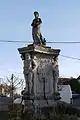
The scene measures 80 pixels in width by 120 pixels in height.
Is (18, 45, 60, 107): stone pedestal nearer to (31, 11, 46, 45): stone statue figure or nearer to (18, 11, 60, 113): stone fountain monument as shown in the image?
(18, 11, 60, 113): stone fountain monument

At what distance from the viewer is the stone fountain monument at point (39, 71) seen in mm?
21562

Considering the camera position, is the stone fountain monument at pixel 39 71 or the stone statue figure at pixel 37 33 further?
the stone statue figure at pixel 37 33

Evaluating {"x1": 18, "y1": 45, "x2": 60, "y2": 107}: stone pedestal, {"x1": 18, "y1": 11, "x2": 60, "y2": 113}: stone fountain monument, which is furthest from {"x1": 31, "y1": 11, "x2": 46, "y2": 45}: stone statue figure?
{"x1": 18, "y1": 45, "x2": 60, "y2": 107}: stone pedestal

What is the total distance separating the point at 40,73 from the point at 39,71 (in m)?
0.14

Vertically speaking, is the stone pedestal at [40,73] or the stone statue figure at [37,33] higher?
the stone statue figure at [37,33]

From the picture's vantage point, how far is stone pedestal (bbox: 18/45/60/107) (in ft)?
70.8

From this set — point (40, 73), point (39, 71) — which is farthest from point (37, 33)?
point (40, 73)

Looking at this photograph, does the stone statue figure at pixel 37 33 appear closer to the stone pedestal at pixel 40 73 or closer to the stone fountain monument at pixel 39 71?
the stone fountain monument at pixel 39 71

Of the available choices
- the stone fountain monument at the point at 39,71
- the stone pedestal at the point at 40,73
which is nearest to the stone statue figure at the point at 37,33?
the stone fountain monument at the point at 39,71

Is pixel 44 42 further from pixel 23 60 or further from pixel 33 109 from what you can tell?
pixel 33 109

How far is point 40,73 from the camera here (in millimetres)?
22000

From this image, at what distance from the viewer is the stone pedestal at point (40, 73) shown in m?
21.6

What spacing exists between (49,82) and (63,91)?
2212 centimetres

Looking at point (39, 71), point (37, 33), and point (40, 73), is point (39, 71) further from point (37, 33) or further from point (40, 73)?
point (37, 33)
